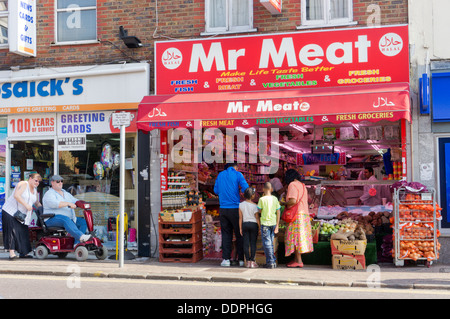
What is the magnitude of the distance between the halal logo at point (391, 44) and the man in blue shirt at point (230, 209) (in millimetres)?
4021

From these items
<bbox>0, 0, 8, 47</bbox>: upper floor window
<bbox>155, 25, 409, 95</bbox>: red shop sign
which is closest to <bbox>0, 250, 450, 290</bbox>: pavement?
<bbox>155, 25, 409, 95</bbox>: red shop sign

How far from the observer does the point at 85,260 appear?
1222cm

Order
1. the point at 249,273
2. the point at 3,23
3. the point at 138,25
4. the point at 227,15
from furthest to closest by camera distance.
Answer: the point at 3,23 → the point at 138,25 → the point at 227,15 → the point at 249,273

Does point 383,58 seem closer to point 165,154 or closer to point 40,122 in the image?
point 165,154

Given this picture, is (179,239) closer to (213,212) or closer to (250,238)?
(250,238)

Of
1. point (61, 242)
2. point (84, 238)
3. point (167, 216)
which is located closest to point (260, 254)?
point (167, 216)

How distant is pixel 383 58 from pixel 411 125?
152 centimetres

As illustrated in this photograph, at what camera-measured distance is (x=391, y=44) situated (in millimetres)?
11945

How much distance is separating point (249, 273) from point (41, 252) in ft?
15.9

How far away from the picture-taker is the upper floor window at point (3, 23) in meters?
14.5

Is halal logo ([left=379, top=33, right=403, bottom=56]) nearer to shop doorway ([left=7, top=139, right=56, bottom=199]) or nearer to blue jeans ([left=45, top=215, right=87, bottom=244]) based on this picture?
blue jeans ([left=45, top=215, right=87, bottom=244])

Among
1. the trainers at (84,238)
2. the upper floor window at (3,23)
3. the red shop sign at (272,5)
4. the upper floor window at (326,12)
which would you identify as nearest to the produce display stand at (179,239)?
the trainers at (84,238)
